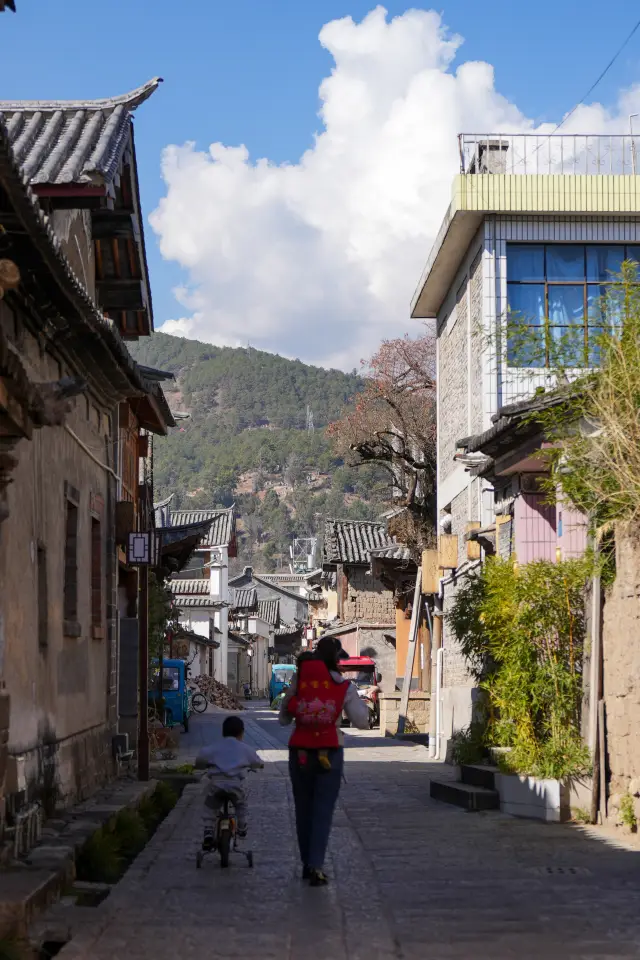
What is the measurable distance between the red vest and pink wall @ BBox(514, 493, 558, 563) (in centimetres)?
690

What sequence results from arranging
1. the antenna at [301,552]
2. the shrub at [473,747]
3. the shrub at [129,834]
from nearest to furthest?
the shrub at [129,834], the shrub at [473,747], the antenna at [301,552]

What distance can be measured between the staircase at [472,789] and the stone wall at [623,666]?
2.25m

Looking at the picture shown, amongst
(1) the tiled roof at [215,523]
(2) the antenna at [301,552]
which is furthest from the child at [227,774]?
(2) the antenna at [301,552]

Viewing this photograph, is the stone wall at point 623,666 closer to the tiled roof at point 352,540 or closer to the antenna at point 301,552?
the tiled roof at point 352,540

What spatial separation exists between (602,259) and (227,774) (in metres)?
15.0

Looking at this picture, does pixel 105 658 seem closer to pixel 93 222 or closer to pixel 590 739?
pixel 93 222

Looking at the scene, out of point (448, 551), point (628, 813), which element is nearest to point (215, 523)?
point (448, 551)

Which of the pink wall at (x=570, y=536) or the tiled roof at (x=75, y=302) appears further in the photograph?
the pink wall at (x=570, y=536)

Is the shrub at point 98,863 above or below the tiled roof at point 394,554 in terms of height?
below

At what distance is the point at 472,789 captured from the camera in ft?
47.4

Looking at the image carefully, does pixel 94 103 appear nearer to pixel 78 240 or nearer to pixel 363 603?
pixel 78 240

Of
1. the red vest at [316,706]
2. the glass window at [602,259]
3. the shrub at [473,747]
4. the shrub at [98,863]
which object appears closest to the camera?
the red vest at [316,706]

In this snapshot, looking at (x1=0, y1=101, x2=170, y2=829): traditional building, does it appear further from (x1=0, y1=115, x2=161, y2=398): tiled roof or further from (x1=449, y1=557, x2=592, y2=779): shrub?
(x1=449, y1=557, x2=592, y2=779): shrub

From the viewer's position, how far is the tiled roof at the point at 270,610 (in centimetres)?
10276
